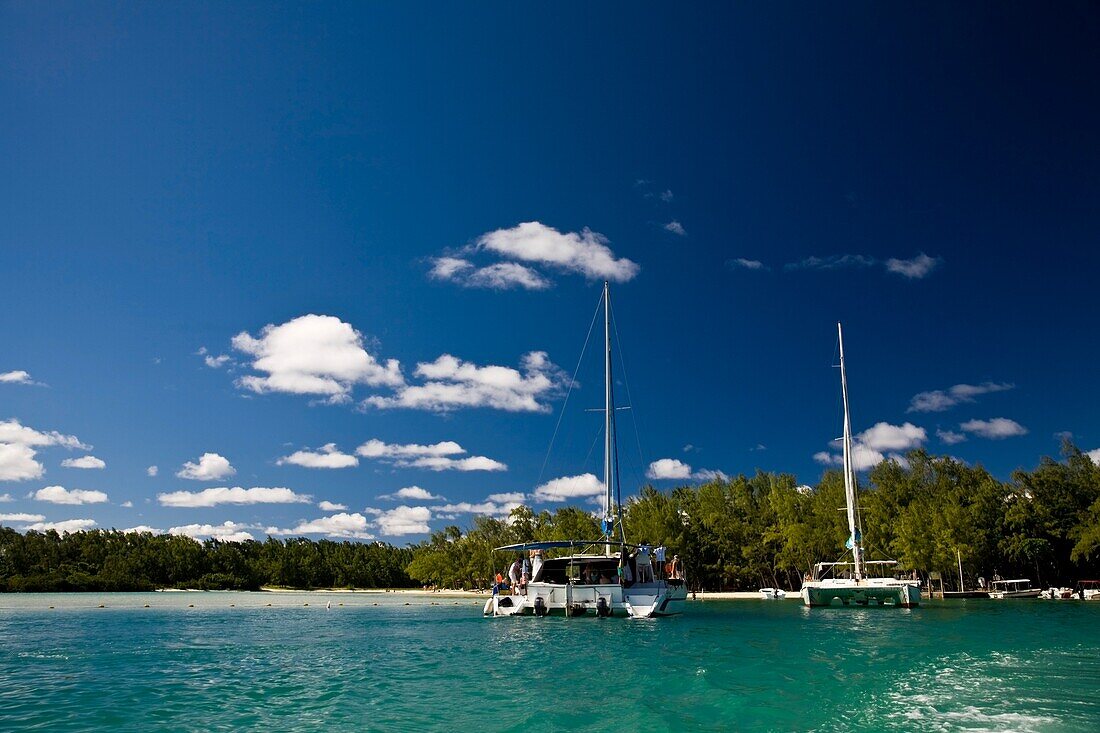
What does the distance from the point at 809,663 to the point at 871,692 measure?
5994 mm

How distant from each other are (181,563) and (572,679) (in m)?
162

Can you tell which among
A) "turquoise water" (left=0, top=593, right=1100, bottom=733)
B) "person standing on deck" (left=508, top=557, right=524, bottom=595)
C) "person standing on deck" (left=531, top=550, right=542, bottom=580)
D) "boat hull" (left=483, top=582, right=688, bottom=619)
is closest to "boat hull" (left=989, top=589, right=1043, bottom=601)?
"turquoise water" (left=0, top=593, right=1100, bottom=733)

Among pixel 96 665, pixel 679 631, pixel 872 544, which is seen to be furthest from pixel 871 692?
pixel 872 544

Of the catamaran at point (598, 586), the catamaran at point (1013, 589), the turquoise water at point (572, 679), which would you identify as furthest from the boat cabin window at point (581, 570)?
the catamaran at point (1013, 589)

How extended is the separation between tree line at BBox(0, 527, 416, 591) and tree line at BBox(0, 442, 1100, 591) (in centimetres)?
41

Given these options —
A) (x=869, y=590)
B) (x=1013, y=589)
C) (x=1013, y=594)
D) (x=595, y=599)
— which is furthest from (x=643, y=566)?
(x=1013, y=589)

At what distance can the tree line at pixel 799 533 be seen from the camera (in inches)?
3044

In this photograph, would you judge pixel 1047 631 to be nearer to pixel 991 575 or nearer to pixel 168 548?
pixel 991 575

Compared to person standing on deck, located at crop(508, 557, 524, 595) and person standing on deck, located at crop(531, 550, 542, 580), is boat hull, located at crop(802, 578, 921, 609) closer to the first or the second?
person standing on deck, located at crop(531, 550, 542, 580)

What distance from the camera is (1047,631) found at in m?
36.4

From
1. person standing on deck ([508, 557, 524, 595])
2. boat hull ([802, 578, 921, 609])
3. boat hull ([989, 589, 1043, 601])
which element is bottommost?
boat hull ([989, 589, 1043, 601])

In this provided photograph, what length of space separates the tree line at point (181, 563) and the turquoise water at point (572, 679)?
118 m

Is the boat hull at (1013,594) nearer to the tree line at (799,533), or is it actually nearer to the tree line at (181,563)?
the tree line at (799,533)

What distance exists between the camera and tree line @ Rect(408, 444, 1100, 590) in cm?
7638
